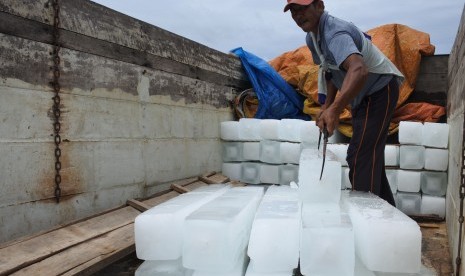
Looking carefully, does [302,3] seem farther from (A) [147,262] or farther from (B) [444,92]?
(B) [444,92]

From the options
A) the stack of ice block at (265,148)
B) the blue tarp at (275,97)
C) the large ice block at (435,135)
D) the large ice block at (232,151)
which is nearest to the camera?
the large ice block at (435,135)

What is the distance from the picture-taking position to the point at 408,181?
418 cm

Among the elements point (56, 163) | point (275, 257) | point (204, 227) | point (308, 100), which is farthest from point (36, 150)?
point (308, 100)

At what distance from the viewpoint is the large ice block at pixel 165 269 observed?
1828 millimetres

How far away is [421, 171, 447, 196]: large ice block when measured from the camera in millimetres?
4066

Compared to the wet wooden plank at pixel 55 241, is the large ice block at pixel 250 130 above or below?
above

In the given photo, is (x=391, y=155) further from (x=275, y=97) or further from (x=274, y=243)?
(x=274, y=243)

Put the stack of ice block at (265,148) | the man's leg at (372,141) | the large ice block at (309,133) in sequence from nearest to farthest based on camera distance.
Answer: the man's leg at (372,141), the large ice block at (309,133), the stack of ice block at (265,148)

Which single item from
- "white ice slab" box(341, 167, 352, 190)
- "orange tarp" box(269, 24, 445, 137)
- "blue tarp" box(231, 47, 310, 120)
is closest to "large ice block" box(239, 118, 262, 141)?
"blue tarp" box(231, 47, 310, 120)

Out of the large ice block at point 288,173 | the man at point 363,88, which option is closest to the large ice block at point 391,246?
the man at point 363,88

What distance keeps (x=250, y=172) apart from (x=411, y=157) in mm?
1858

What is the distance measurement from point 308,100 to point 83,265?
152 inches

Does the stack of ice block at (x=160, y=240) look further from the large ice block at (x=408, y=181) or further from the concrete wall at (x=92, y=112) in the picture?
the large ice block at (x=408, y=181)

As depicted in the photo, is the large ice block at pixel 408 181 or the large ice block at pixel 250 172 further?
the large ice block at pixel 250 172
